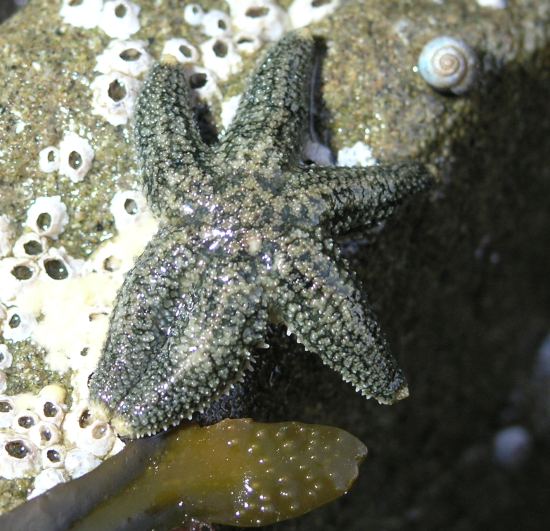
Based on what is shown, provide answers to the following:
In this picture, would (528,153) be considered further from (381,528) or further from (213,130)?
(381,528)

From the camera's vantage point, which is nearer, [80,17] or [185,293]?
[185,293]

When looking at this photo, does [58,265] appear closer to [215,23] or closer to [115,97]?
[115,97]

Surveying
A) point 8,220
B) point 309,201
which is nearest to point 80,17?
point 8,220

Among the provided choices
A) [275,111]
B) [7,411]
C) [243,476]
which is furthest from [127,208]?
[243,476]

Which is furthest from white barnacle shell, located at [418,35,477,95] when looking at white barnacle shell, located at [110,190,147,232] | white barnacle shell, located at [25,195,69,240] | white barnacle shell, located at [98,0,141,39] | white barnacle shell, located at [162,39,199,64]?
white barnacle shell, located at [25,195,69,240]

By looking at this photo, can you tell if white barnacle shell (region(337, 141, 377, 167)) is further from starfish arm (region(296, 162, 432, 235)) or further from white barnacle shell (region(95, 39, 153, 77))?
white barnacle shell (region(95, 39, 153, 77))

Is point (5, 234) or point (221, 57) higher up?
point (221, 57)
